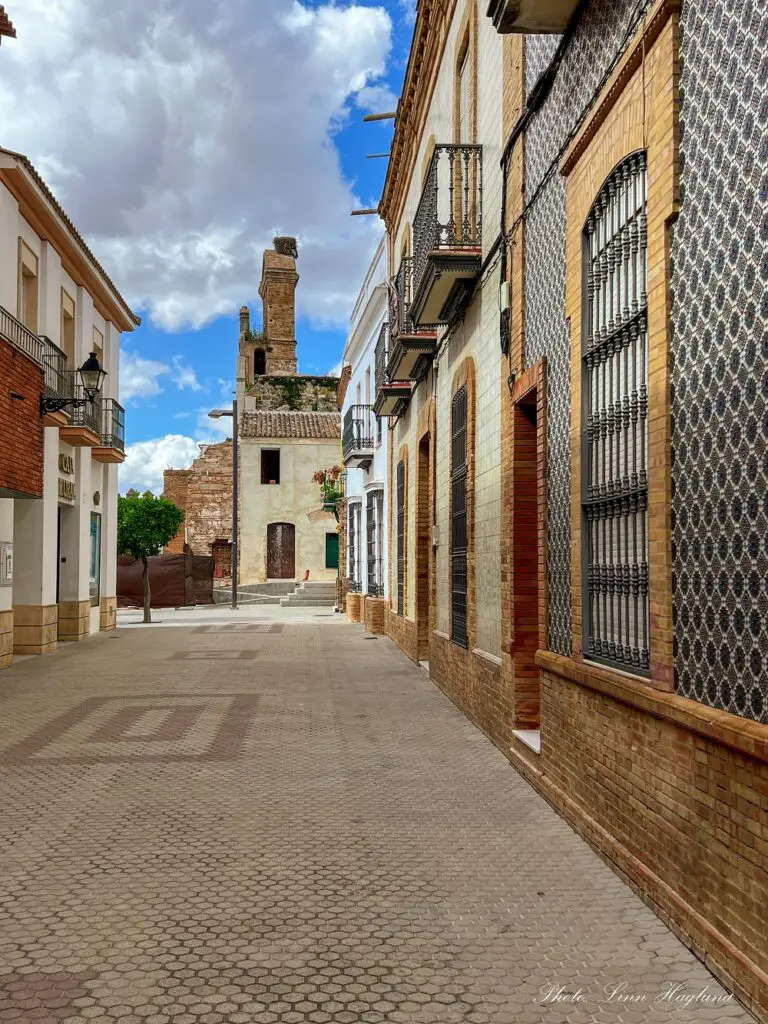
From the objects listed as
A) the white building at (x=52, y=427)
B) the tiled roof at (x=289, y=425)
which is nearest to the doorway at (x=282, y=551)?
the tiled roof at (x=289, y=425)


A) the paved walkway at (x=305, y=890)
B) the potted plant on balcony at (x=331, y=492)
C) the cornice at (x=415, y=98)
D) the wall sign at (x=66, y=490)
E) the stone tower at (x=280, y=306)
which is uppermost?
the stone tower at (x=280, y=306)

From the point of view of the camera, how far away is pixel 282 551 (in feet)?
134

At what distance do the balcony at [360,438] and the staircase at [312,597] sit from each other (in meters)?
11.2

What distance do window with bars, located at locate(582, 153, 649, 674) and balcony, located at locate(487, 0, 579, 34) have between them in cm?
131

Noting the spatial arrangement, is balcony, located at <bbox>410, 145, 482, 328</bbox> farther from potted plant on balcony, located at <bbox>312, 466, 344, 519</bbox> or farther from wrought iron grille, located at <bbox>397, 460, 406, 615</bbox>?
potted plant on balcony, located at <bbox>312, 466, 344, 519</bbox>

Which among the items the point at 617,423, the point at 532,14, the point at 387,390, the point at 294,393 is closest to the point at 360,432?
the point at 387,390

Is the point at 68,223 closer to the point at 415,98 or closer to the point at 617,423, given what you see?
the point at 415,98

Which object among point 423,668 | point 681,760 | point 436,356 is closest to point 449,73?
point 436,356

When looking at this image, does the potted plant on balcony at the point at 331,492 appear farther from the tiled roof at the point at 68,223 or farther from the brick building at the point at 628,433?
the brick building at the point at 628,433

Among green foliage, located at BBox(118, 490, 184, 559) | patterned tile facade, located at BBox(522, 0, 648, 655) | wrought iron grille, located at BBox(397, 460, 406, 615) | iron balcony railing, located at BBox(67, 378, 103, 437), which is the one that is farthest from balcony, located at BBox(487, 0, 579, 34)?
green foliage, located at BBox(118, 490, 184, 559)

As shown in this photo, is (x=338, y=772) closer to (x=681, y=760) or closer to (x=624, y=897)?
(x=624, y=897)

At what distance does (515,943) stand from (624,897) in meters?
0.79

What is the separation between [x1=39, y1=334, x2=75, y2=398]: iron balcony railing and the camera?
15266 mm

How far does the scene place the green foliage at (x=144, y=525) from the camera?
25.4 m
